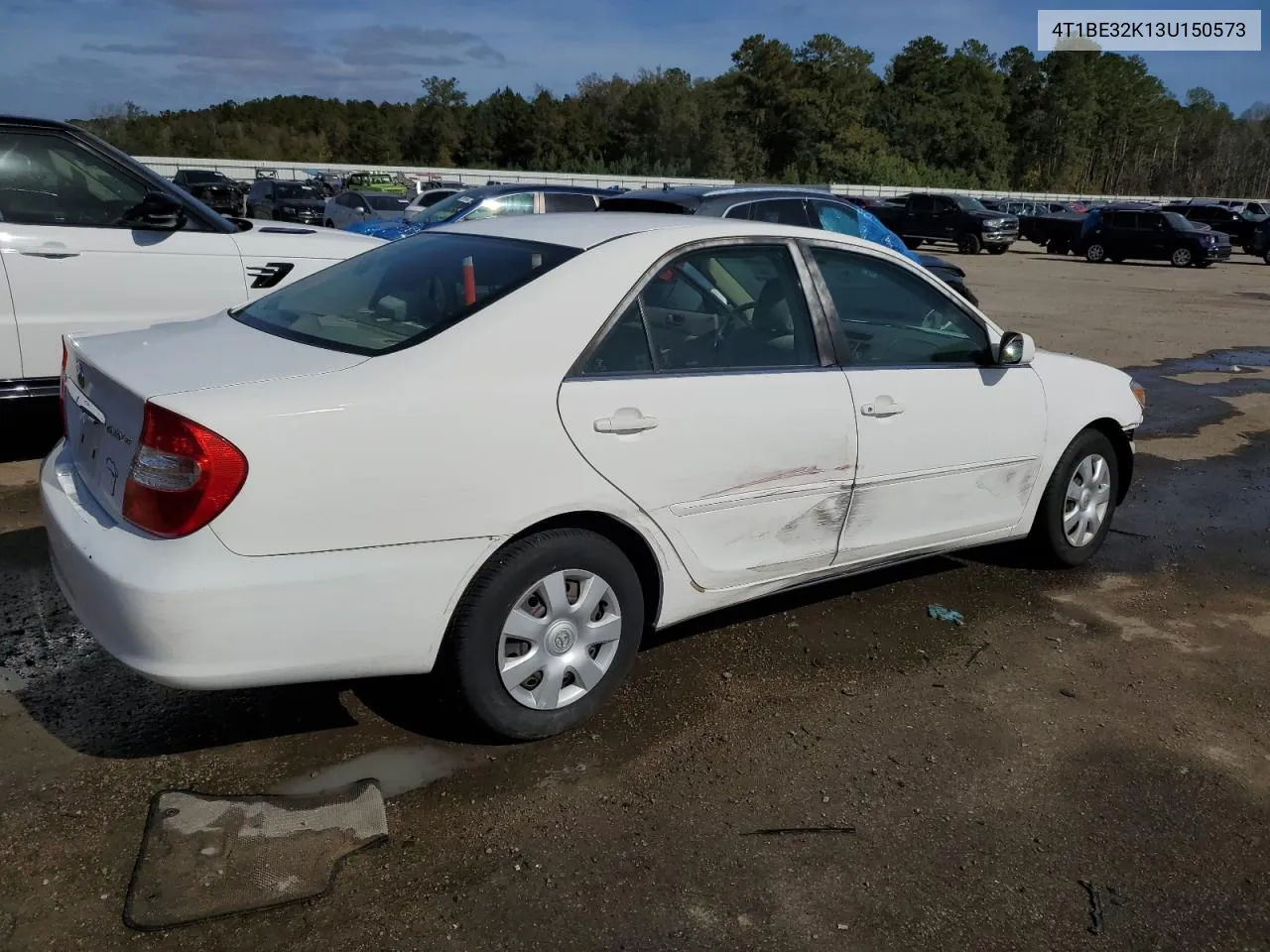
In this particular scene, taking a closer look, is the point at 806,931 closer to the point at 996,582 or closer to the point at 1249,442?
the point at 996,582

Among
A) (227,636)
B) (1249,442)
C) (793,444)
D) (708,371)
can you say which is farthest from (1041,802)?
(1249,442)

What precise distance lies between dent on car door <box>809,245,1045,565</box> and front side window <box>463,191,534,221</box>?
10126 millimetres

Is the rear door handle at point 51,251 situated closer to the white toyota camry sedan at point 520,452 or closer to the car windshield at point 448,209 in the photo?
the white toyota camry sedan at point 520,452

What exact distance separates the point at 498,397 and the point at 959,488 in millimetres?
2139

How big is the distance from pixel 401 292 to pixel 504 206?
11.4 metres

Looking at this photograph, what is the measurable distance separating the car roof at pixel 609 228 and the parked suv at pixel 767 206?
513 centimetres

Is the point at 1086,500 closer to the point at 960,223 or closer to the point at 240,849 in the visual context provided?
the point at 240,849

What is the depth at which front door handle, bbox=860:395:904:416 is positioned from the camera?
152 inches

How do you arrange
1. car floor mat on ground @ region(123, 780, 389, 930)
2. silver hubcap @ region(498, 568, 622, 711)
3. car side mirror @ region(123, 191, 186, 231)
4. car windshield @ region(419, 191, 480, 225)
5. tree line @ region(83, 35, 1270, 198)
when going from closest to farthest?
car floor mat on ground @ region(123, 780, 389, 930) < silver hubcap @ region(498, 568, 622, 711) < car side mirror @ region(123, 191, 186, 231) < car windshield @ region(419, 191, 480, 225) < tree line @ region(83, 35, 1270, 198)

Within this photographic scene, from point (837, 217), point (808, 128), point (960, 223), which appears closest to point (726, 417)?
point (837, 217)

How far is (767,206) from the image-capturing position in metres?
10.0

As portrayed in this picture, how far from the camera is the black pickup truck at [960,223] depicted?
3127cm

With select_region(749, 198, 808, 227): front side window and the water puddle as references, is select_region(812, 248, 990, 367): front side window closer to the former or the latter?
the water puddle

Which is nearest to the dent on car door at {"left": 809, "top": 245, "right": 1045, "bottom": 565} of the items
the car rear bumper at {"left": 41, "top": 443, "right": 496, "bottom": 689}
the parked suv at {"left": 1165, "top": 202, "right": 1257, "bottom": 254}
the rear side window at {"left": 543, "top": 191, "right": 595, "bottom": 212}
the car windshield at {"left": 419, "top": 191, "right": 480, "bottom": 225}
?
the car rear bumper at {"left": 41, "top": 443, "right": 496, "bottom": 689}
